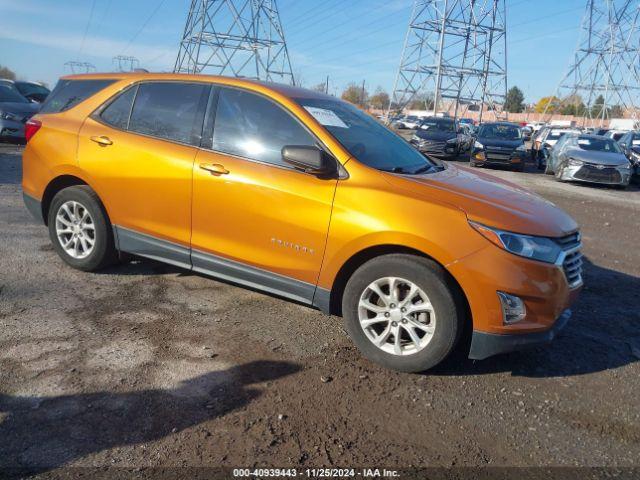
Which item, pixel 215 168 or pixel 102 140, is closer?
pixel 215 168

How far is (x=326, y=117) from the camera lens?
4.10m

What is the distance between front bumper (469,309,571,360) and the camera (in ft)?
10.7

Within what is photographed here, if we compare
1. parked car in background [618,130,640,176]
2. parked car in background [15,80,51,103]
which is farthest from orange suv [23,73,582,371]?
parked car in background [618,130,640,176]

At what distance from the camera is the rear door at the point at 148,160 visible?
423 cm

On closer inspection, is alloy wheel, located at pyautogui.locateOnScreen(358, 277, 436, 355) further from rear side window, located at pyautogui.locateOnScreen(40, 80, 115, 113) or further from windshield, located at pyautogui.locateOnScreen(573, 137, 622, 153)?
windshield, located at pyautogui.locateOnScreen(573, 137, 622, 153)

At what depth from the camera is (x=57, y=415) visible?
278 cm

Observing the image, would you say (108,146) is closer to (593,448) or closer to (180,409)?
(180,409)

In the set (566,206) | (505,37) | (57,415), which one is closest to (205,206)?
(57,415)

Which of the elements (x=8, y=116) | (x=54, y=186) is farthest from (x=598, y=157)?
(x=8, y=116)

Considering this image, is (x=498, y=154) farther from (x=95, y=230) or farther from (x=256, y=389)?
(x=256, y=389)

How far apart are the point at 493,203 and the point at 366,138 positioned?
122 centimetres

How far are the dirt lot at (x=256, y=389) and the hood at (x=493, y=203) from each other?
1028 millimetres

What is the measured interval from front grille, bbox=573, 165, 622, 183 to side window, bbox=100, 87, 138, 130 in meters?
13.9

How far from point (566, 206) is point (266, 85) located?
355 inches
